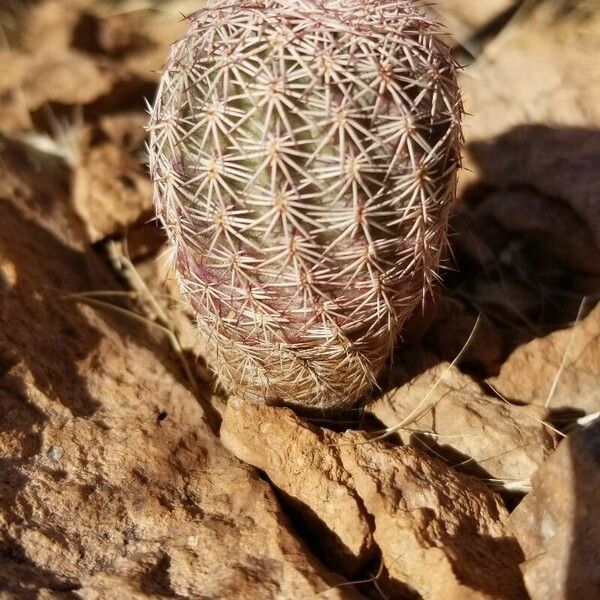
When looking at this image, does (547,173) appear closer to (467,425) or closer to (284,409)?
(467,425)

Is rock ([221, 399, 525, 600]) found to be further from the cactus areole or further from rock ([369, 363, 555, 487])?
the cactus areole

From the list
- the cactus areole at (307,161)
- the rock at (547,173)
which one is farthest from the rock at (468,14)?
the cactus areole at (307,161)

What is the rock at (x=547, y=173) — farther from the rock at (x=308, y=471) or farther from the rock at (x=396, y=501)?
the rock at (x=308, y=471)

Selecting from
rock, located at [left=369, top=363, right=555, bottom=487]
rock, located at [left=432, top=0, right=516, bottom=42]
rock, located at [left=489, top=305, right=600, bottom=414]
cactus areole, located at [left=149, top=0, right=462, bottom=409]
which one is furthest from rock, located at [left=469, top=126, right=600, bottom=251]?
cactus areole, located at [left=149, top=0, right=462, bottom=409]

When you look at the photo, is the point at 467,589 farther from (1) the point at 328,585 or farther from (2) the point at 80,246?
(2) the point at 80,246

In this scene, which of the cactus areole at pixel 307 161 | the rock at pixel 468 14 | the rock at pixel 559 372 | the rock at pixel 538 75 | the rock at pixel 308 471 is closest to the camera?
the cactus areole at pixel 307 161

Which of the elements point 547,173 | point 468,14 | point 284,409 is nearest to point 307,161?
point 284,409

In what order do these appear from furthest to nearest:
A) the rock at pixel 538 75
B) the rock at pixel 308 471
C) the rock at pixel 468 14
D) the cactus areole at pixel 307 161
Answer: the rock at pixel 468 14
the rock at pixel 538 75
the rock at pixel 308 471
the cactus areole at pixel 307 161

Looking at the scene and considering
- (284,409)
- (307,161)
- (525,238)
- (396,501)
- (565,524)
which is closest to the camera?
(307,161)
